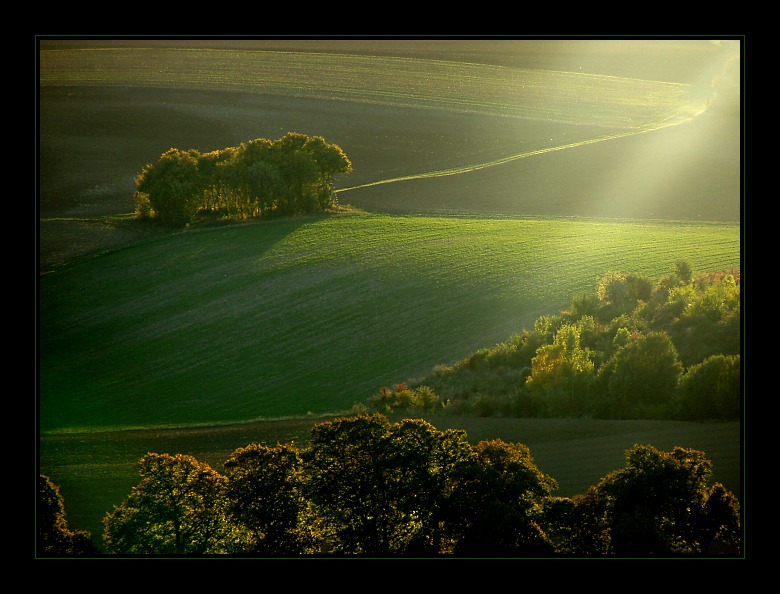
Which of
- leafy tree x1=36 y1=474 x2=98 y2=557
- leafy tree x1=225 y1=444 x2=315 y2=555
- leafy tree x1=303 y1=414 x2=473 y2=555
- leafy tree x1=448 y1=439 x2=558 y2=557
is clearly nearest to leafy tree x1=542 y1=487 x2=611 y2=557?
leafy tree x1=448 y1=439 x2=558 y2=557

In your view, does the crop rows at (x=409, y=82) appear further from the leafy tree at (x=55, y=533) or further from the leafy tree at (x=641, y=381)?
the leafy tree at (x=55, y=533)

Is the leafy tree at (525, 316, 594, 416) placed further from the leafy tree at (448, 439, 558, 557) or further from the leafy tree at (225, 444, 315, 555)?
the leafy tree at (225, 444, 315, 555)

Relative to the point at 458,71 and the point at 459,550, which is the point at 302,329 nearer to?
the point at 459,550

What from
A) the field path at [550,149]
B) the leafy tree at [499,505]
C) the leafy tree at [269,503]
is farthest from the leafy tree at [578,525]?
the field path at [550,149]

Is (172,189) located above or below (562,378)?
above

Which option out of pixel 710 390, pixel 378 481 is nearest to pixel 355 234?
pixel 710 390

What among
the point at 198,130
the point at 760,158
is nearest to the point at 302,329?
the point at 760,158

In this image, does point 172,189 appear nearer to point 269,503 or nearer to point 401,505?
point 269,503
